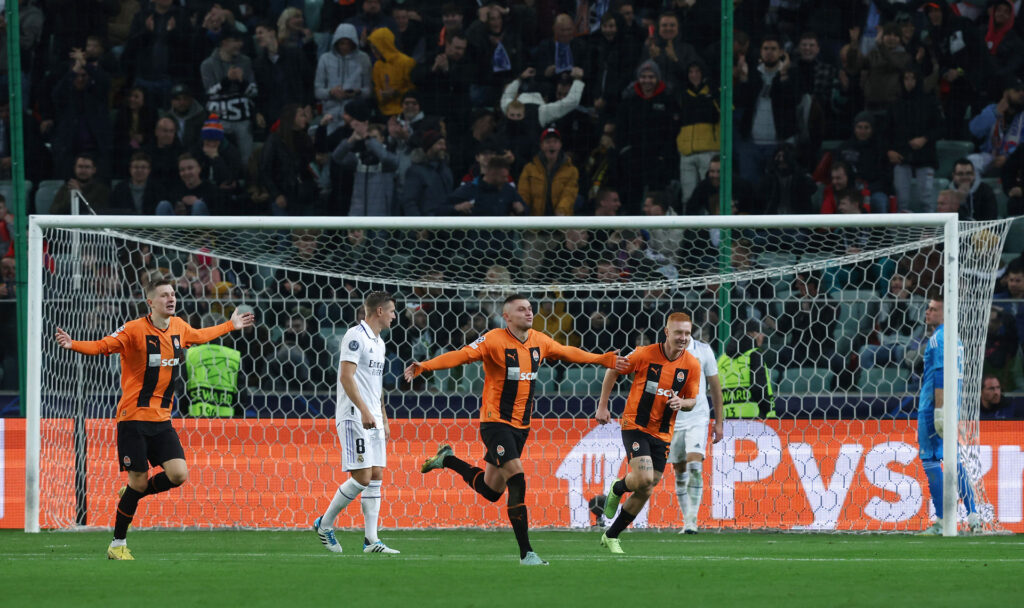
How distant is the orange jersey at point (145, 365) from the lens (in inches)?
340

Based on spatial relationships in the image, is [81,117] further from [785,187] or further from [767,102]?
[785,187]

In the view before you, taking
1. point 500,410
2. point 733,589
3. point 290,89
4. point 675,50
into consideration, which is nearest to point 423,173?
point 290,89

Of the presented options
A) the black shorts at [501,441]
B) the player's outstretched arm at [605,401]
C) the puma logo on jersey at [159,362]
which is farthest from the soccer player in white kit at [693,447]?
the puma logo on jersey at [159,362]

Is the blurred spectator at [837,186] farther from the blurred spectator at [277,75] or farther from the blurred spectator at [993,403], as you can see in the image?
the blurred spectator at [277,75]

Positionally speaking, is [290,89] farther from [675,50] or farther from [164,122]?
[675,50]

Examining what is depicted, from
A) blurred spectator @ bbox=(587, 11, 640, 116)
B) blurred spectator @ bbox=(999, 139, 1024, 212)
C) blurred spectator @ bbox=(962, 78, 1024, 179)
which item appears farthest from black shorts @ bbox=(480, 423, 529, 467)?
blurred spectator @ bbox=(962, 78, 1024, 179)

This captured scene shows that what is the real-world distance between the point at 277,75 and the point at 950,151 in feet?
25.3

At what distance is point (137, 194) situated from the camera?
1402 centimetres

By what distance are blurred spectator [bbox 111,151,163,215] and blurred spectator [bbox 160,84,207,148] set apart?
0.87m

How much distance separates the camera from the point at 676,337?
9234 millimetres

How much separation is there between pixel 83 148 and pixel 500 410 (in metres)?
7.98

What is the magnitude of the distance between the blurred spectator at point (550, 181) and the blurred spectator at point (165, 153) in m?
3.79

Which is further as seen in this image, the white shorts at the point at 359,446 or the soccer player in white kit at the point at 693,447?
the soccer player in white kit at the point at 693,447

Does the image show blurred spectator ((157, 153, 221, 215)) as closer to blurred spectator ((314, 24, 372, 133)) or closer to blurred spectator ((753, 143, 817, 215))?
blurred spectator ((314, 24, 372, 133))
